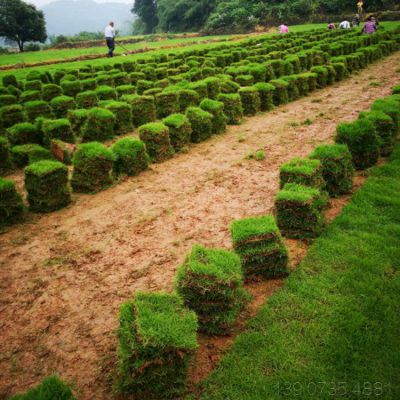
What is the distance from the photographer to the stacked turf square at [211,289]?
12.3 feet

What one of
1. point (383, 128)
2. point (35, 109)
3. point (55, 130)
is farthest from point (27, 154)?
point (383, 128)

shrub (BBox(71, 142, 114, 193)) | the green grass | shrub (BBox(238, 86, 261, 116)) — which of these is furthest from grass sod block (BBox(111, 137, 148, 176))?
shrub (BBox(238, 86, 261, 116))

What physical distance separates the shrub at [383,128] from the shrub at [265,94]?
5337 millimetres

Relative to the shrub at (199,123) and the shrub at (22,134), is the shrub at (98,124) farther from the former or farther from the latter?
the shrub at (199,123)

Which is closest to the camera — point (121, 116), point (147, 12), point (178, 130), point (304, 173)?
point (304, 173)

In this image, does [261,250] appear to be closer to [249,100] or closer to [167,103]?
[167,103]

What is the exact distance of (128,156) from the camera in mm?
8031

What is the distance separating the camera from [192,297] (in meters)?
3.84

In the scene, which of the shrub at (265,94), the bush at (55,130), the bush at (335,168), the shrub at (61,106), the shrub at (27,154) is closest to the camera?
the bush at (335,168)

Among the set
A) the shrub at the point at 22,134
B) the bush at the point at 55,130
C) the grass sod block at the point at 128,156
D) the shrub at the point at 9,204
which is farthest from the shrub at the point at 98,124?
the shrub at the point at 9,204

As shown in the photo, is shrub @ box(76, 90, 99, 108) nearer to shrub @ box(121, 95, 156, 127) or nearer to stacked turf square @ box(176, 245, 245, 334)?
shrub @ box(121, 95, 156, 127)

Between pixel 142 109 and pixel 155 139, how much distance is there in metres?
3.30

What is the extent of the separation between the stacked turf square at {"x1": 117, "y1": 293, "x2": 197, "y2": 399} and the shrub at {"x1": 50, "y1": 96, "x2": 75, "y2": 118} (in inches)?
422

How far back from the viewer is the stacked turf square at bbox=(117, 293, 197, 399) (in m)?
2.99
